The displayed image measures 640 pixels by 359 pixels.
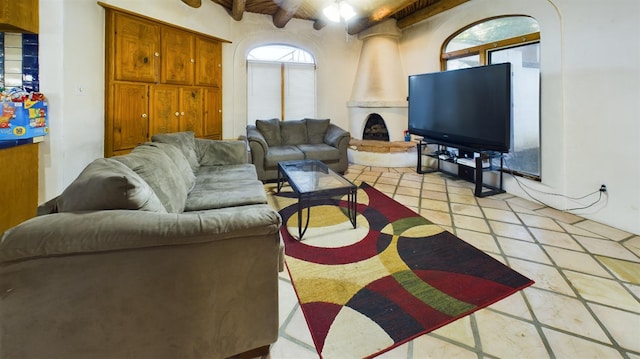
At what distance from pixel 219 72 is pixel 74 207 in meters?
4.30

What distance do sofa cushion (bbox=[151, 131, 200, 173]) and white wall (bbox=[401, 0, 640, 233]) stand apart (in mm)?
3835

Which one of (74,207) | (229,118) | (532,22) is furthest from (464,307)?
(229,118)

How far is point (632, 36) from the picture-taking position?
102 inches

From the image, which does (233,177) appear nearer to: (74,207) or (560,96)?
(74,207)

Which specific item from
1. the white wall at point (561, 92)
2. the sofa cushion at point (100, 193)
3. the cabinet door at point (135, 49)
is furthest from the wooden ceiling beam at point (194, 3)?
the sofa cushion at point (100, 193)

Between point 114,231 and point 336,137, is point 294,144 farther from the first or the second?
point 114,231

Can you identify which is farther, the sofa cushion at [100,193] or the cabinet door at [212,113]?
the cabinet door at [212,113]

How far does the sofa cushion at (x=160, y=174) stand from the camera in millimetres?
1729

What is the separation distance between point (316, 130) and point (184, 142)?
8.38ft

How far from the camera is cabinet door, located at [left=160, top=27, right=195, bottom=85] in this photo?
4016mm

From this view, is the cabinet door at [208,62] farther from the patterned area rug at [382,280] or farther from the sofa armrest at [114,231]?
the sofa armrest at [114,231]

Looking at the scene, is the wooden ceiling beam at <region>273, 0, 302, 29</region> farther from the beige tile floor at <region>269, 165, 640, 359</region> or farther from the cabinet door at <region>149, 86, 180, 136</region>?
the beige tile floor at <region>269, 165, 640, 359</region>

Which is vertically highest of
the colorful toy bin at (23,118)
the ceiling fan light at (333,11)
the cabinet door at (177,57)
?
the ceiling fan light at (333,11)

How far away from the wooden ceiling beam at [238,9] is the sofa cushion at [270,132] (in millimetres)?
1726
